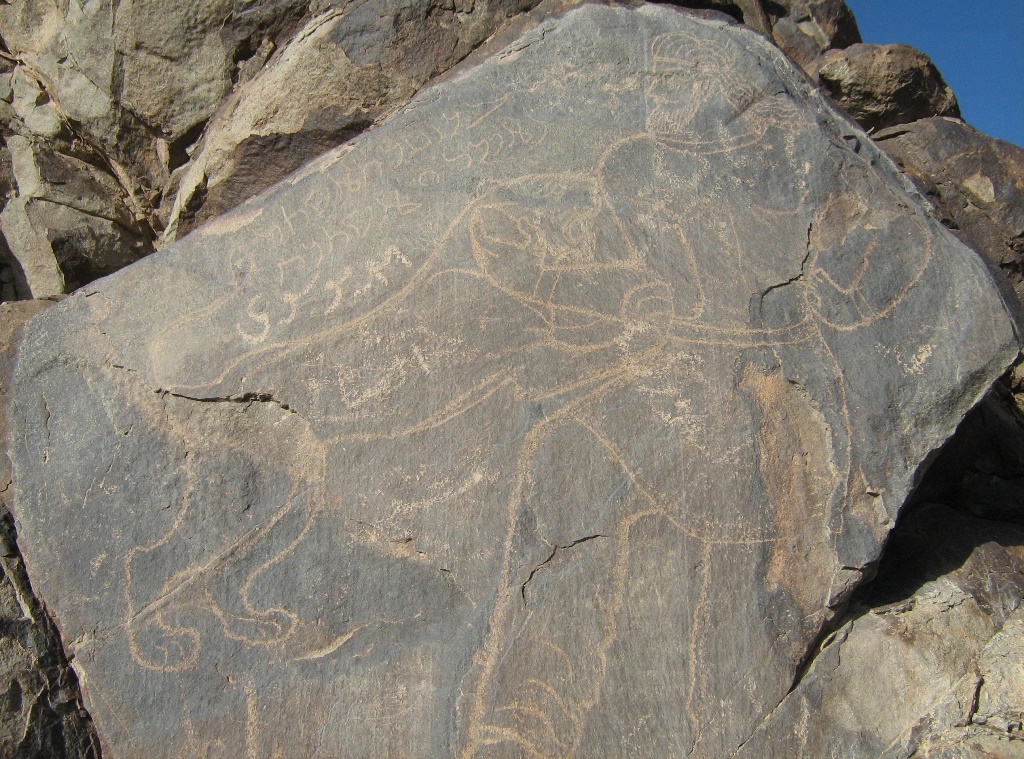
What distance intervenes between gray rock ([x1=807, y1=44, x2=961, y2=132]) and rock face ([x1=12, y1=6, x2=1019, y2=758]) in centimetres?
117

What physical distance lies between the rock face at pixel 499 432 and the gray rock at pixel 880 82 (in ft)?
3.85

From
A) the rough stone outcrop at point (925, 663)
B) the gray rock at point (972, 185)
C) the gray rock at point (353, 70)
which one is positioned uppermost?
the gray rock at point (353, 70)

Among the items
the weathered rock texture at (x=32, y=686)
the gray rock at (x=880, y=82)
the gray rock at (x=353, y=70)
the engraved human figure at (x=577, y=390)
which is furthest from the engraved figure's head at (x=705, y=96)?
the weathered rock texture at (x=32, y=686)

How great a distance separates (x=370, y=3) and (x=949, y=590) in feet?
9.49

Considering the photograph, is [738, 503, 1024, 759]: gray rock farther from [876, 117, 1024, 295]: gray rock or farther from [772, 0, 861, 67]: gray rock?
[772, 0, 861, 67]: gray rock

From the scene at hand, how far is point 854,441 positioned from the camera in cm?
230

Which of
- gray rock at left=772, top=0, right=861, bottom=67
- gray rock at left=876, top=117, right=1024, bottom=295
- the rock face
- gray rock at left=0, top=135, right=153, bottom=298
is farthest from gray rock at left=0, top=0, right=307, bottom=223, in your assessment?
gray rock at left=876, top=117, right=1024, bottom=295

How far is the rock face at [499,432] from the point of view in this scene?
2145 mm

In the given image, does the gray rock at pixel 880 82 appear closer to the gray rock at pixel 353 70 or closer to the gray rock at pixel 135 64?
the gray rock at pixel 353 70

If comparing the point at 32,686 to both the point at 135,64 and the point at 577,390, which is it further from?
the point at 135,64

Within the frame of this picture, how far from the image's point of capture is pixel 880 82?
11.6ft

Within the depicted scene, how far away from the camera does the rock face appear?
2145mm

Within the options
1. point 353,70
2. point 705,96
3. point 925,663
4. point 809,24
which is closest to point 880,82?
point 809,24

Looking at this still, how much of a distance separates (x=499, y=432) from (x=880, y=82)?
8.35ft
